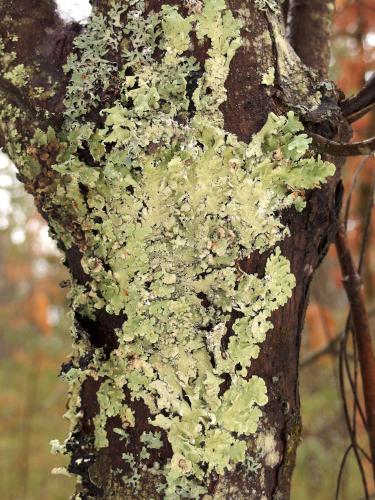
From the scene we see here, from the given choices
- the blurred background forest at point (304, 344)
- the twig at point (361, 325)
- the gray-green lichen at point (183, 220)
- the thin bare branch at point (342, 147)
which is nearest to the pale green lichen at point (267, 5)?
the gray-green lichen at point (183, 220)

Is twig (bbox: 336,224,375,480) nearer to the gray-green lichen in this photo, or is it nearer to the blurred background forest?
the gray-green lichen

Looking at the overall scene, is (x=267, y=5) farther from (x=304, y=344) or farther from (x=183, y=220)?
(x=304, y=344)

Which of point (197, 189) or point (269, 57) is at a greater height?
point (269, 57)

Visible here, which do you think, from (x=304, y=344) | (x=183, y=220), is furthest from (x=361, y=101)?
(x=304, y=344)

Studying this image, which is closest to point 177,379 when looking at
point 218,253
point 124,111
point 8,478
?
point 218,253

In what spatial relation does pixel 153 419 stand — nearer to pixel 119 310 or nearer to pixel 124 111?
pixel 119 310
